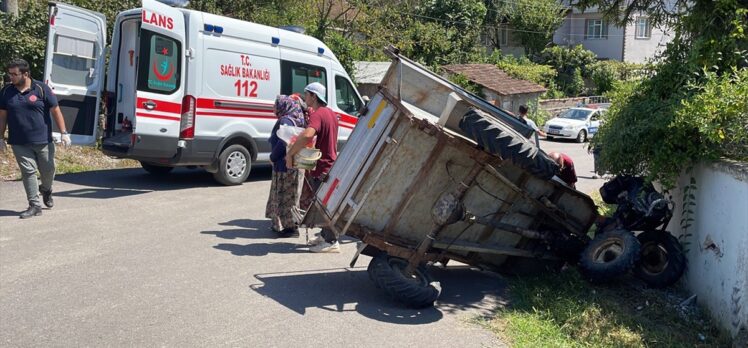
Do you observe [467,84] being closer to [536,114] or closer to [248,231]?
[536,114]

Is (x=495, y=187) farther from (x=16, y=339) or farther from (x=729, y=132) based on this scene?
(x=16, y=339)

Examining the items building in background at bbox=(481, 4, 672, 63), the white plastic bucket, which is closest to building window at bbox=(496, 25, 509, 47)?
building in background at bbox=(481, 4, 672, 63)

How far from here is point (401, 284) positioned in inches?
214

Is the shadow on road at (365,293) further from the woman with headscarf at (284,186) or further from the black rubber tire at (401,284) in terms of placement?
the woman with headscarf at (284,186)

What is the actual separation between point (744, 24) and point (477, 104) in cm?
267

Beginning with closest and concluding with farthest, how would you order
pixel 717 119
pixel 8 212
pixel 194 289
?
pixel 717 119 → pixel 194 289 → pixel 8 212

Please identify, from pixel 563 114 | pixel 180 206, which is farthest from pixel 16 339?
pixel 563 114

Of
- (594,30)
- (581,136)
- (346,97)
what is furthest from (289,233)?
(594,30)

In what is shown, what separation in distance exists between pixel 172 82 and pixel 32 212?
297cm

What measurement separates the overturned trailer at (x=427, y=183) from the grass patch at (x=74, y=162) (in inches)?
308

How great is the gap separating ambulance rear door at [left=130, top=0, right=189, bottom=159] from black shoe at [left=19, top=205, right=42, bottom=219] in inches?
75.3

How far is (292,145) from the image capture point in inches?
271

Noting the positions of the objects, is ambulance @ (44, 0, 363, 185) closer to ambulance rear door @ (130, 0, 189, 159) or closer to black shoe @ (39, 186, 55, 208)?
ambulance rear door @ (130, 0, 189, 159)

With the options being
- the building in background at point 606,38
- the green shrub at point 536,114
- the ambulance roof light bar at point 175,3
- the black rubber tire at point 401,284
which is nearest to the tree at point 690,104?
the black rubber tire at point 401,284
